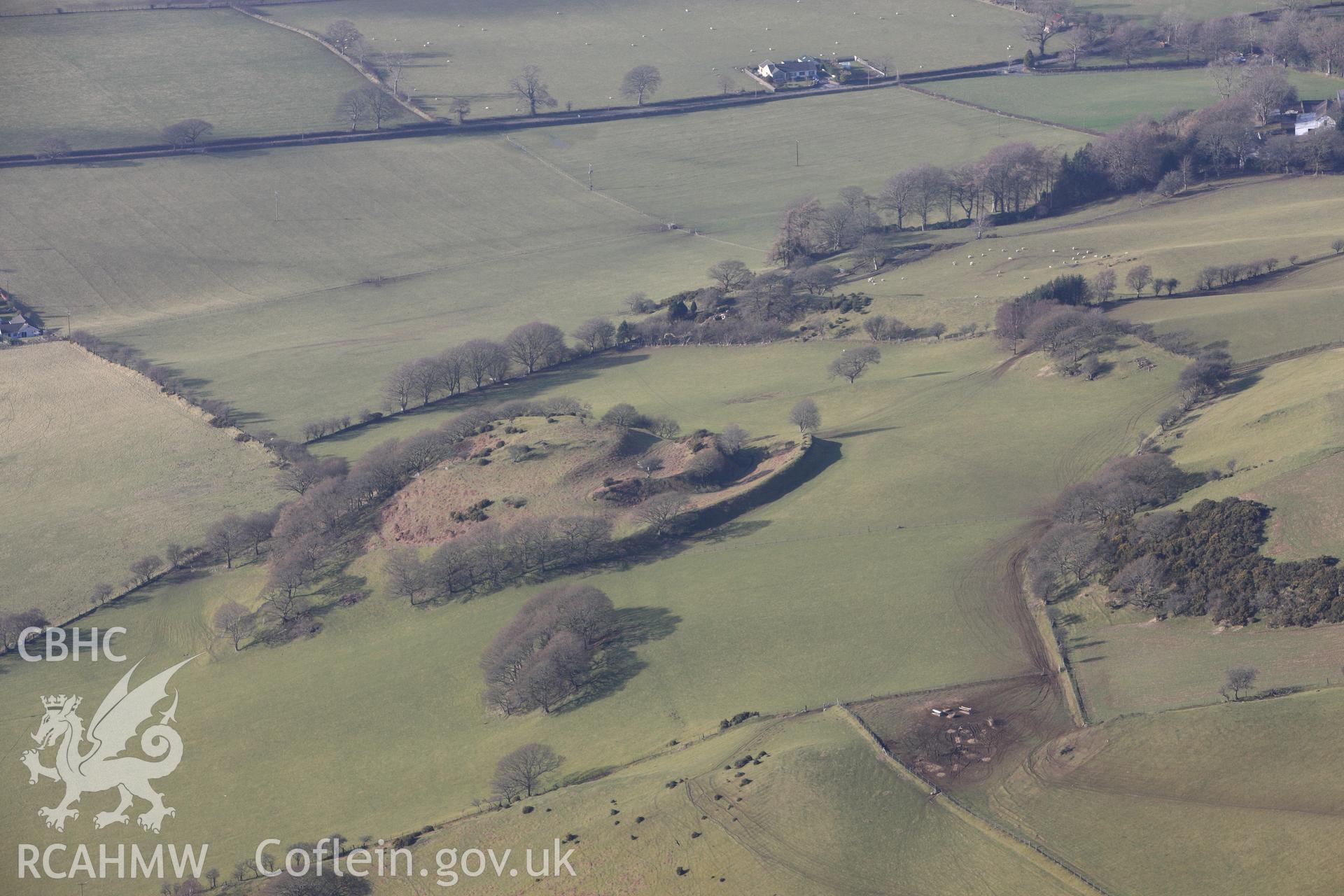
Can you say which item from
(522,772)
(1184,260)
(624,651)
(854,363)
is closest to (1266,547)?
(624,651)

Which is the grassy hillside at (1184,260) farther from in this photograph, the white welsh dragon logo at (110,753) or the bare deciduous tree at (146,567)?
the white welsh dragon logo at (110,753)

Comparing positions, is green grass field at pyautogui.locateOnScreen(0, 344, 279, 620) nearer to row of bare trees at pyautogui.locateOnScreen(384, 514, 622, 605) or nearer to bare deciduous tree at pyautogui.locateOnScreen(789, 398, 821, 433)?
row of bare trees at pyautogui.locateOnScreen(384, 514, 622, 605)

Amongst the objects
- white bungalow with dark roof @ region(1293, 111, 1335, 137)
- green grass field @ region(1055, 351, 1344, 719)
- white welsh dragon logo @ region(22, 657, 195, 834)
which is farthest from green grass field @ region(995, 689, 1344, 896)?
white bungalow with dark roof @ region(1293, 111, 1335, 137)

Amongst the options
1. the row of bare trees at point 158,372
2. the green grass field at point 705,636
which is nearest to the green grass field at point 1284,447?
the green grass field at point 705,636

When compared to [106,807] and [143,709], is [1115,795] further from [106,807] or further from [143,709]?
[143,709]

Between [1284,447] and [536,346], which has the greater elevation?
[1284,447]

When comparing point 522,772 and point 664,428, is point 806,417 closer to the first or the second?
point 664,428
